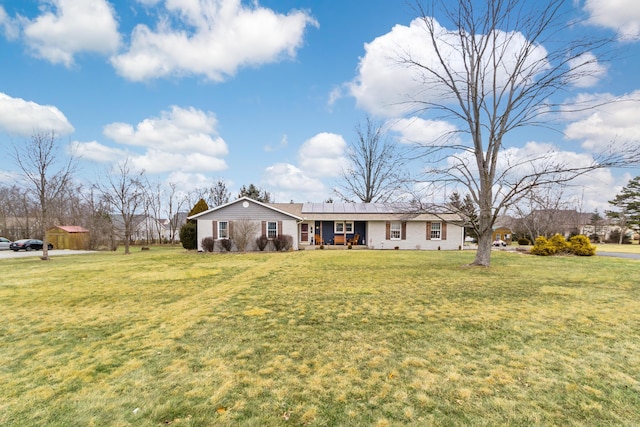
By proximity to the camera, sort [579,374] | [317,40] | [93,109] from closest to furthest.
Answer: [579,374]
[317,40]
[93,109]

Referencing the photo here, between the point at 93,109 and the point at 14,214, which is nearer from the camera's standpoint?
the point at 93,109

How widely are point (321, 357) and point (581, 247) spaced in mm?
21544

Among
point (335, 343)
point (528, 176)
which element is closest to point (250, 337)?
point (335, 343)

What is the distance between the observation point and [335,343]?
4328mm

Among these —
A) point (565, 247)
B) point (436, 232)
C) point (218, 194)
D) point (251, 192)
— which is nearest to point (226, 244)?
point (436, 232)

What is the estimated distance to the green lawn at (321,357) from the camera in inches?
106

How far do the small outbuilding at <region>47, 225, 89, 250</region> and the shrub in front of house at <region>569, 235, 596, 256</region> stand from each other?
3867 cm

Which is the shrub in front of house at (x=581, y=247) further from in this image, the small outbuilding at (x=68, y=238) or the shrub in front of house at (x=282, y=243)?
the small outbuilding at (x=68, y=238)

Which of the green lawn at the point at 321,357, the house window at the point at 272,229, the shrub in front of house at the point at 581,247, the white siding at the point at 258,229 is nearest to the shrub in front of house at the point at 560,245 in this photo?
the shrub in front of house at the point at 581,247

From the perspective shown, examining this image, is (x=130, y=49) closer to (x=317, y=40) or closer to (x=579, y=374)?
(x=317, y=40)

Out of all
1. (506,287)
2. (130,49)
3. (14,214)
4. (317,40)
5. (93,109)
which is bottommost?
(506,287)

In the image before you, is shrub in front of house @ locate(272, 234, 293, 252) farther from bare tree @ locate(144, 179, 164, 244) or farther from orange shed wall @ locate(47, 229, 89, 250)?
bare tree @ locate(144, 179, 164, 244)

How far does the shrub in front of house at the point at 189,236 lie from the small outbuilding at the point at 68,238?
43.2 feet

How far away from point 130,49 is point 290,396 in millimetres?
14838
